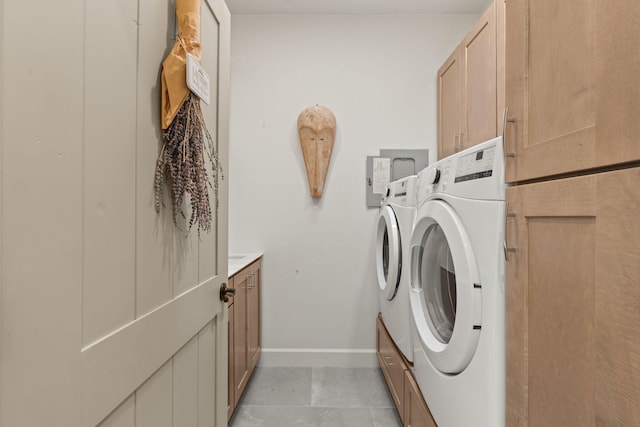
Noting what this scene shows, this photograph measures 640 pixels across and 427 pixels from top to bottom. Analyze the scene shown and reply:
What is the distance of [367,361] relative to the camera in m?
2.55

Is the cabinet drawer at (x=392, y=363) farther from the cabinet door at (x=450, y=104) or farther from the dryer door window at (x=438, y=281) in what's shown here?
the cabinet door at (x=450, y=104)

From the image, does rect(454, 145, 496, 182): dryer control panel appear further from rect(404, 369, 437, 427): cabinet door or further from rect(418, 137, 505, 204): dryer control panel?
rect(404, 369, 437, 427): cabinet door

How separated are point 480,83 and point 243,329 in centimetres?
192

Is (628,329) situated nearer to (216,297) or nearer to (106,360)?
(106,360)

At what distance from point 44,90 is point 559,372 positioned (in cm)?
97

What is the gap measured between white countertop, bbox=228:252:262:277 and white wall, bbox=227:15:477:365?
11cm

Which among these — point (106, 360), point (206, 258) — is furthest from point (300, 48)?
point (106, 360)

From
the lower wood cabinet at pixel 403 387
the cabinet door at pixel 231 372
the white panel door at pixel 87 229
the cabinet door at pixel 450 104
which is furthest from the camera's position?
the cabinet door at pixel 450 104

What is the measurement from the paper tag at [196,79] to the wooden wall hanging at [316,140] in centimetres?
165

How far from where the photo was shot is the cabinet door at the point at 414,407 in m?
1.27

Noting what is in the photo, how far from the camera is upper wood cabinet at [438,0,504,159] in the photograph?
5.50ft

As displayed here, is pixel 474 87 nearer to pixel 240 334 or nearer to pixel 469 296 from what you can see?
pixel 469 296

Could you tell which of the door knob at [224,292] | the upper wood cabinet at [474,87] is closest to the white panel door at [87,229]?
the door knob at [224,292]

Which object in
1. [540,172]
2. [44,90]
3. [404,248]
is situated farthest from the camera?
[404,248]
